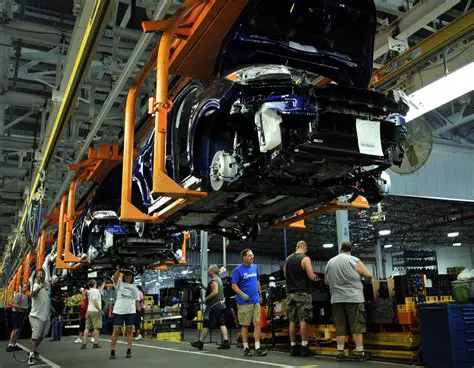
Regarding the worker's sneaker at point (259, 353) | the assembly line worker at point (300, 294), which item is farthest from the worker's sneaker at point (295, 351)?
the worker's sneaker at point (259, 353)

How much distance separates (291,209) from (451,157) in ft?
49.0

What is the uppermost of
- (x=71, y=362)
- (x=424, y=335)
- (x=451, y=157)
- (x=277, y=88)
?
(x=451, y=157)

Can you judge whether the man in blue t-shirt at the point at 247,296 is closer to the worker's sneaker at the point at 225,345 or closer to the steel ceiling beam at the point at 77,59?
the worker's sneaker at the point at 225,345

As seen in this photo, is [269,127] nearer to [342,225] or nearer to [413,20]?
[413,20]

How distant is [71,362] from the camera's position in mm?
7820

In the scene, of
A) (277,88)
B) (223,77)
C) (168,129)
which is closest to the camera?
(277,88)

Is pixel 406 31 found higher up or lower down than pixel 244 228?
higher up

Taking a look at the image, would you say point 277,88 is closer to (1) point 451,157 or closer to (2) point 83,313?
(2) point 83,313

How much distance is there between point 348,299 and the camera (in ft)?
20.5

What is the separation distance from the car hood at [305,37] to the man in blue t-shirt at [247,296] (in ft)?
12.0

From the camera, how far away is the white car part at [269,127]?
3788 millimetres

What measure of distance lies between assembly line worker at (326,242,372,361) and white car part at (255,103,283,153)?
10.0 ft

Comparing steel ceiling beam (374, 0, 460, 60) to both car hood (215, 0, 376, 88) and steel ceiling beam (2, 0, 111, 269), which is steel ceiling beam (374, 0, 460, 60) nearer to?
car hood (215, 0, 376, 88)

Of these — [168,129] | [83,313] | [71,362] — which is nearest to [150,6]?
[168,129]
